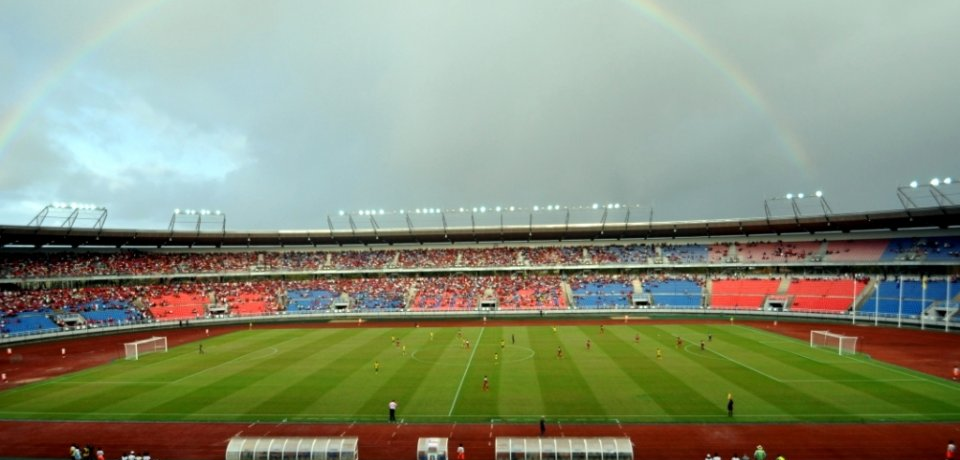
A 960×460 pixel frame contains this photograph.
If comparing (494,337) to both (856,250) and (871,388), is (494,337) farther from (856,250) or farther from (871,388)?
(856,250)

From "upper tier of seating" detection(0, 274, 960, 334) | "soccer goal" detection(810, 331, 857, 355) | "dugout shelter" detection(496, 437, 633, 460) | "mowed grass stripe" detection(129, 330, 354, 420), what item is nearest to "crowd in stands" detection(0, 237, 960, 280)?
"upper tier of seating" detection(0, 274, 960, 334)

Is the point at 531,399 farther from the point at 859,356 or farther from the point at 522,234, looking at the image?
the point at 522,234

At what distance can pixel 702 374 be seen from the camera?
33.3 metres

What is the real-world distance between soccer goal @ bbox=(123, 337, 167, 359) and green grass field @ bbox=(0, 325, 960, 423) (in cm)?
132

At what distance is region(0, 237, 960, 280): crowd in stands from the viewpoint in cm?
6506

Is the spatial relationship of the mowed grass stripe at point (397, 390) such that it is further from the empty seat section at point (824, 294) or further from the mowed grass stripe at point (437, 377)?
the empty seat section at point (824, 294)

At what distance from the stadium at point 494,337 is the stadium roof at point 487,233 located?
0.40m

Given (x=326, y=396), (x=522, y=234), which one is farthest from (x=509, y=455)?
(x=522, y=234)

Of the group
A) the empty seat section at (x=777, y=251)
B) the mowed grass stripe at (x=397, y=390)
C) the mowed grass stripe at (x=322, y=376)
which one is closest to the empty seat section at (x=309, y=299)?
the mowed grass stripe at (x=322, y=376)

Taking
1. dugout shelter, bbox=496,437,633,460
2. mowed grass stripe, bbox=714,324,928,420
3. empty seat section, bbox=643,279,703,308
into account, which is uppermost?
empty seat section, bbox=643,279,703,308

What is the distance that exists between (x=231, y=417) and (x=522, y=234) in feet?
207

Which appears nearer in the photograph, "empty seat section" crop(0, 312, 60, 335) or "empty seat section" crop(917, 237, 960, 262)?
"empty seat section" crop(0, 312, 60, 335)

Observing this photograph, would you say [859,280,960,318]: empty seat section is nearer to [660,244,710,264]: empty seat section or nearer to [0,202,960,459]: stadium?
[0,202,960,459]: stadium

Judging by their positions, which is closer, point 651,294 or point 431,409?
point 431,409
